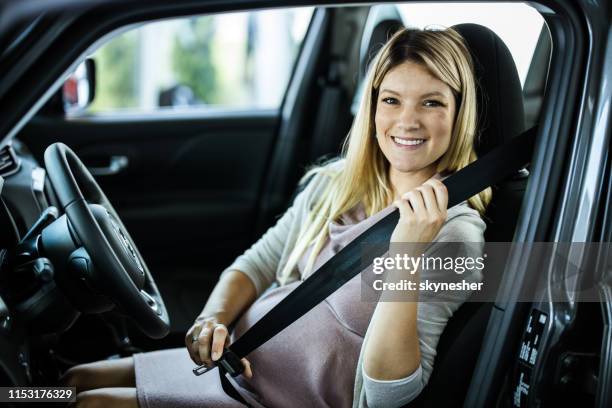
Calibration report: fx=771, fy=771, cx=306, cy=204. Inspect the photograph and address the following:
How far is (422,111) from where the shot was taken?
138cm

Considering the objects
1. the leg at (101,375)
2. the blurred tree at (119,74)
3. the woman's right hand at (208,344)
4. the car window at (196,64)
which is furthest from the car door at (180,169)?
the blurred tree at (119,74)

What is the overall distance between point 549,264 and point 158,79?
7316 mm

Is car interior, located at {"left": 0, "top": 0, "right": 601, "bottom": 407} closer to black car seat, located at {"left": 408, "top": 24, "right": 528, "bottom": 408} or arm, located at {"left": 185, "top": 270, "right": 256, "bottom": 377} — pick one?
arm, located at {"left": 185, "top": 270, "right": 256, "bottom": 377}

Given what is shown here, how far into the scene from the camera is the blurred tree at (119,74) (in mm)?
7793

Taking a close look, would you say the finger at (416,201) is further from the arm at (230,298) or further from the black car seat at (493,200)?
the arm at (230,298)

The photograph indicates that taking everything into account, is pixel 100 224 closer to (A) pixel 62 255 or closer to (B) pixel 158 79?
(A) pixel 62 255

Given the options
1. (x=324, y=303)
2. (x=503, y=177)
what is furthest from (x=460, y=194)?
(x=324, y=303)

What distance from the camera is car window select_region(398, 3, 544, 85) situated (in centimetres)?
134

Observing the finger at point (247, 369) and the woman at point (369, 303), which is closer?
the woman at point (369, 303)

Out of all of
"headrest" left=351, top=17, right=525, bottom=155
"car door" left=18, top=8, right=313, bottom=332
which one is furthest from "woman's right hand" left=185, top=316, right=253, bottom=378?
"car door" left=18, top=8, right=313, bottom=332

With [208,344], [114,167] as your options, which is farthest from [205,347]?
[114,167]

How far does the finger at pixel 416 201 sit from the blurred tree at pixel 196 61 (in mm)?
6695

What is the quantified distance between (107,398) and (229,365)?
0.24 meters

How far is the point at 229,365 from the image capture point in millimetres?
1440
